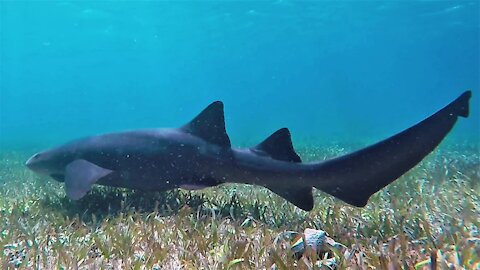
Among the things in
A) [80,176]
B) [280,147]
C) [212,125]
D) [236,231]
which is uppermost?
[212,125]

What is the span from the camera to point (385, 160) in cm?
389

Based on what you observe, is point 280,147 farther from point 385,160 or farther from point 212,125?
point 385,160

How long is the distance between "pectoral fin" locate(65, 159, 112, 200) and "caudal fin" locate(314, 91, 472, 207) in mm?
2820

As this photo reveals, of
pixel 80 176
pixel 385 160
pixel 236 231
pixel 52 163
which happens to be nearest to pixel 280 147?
pixel 236 231

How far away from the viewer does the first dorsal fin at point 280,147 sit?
4831 mm

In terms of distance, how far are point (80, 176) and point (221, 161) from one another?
1.86 meters

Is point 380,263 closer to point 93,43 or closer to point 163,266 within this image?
point 163,266

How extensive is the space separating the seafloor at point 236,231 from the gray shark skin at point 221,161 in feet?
1.35

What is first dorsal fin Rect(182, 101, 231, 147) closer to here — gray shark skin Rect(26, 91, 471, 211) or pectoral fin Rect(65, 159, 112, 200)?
gray shark skin Rect(26, 91, 471, 211)

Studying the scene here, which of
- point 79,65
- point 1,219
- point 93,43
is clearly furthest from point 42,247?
point 79,65

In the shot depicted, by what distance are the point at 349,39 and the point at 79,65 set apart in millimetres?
74575

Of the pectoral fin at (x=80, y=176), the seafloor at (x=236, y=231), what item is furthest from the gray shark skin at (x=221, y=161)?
the seafloor at (x=236, y=231)

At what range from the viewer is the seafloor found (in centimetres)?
339

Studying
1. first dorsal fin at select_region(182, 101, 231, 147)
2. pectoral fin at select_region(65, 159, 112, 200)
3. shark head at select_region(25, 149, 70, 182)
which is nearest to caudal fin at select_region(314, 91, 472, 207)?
first dorsal fin at select_region(182, 101, 231, 147)
